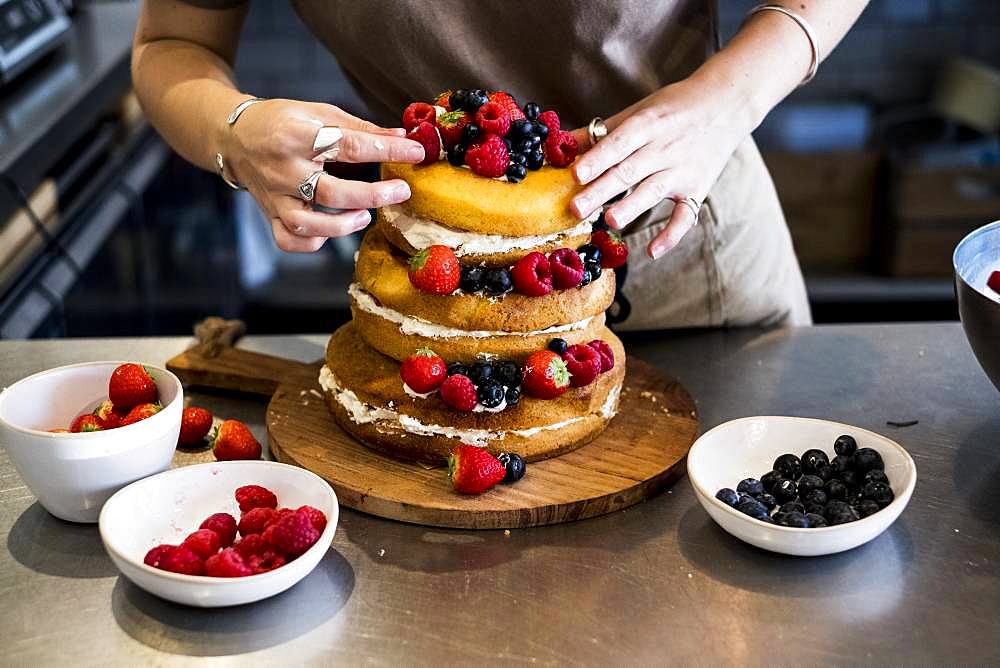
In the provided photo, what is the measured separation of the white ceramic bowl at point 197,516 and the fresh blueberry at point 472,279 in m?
0.32

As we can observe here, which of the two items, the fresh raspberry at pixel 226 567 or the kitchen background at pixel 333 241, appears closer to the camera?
the fresh raspberry at pixel 226 567

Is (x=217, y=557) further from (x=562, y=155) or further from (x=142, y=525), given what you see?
(x=562, y=155)

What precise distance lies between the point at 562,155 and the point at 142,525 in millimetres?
720

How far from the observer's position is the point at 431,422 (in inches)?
60.4

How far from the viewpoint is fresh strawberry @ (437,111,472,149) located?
1.50 m

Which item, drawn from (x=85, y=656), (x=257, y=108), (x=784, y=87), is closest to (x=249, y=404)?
(x=257, y=108)

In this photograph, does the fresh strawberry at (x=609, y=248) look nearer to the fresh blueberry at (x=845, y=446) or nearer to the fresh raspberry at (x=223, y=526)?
the fresh blueberry at (x=845, y=446)

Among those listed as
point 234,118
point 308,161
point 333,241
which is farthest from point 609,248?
point 333,241

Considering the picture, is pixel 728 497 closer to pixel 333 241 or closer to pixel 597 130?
pixel 597 130

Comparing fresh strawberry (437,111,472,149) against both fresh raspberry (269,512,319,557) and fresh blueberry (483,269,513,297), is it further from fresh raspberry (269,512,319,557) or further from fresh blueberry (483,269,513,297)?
fresh raspberry (269,512,319,557)

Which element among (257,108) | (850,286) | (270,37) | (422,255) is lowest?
(850,286)

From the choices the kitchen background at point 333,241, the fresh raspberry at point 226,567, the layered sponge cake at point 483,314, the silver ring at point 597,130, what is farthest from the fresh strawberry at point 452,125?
the kitchen background at point 333,241

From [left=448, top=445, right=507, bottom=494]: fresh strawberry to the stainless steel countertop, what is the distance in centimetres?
6

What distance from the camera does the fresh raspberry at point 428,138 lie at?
4.91 ft
